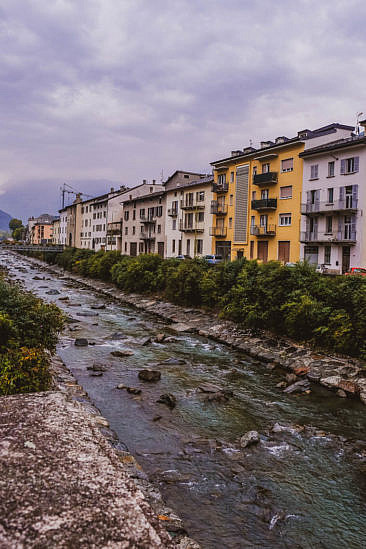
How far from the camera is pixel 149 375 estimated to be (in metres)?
13.4

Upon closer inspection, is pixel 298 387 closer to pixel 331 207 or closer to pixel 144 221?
pixel 331 207

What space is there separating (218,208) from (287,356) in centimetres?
3422

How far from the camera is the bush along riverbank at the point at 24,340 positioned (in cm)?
754

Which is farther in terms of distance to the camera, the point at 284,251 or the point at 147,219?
the point at 147,219

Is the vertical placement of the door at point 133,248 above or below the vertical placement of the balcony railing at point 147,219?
below

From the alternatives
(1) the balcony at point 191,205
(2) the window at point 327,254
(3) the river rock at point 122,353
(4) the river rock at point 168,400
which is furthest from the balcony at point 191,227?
Answer: (4) the river rock at point 168,400

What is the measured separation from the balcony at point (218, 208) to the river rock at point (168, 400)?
3882cm

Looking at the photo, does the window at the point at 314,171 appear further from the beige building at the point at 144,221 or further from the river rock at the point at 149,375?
the river rock at the point at 149,375

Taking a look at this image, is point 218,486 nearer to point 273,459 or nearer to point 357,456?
point 273,459

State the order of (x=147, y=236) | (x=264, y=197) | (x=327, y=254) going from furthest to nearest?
(x=147, y=236)
(x=264, y=197)
(x=327, y=254)

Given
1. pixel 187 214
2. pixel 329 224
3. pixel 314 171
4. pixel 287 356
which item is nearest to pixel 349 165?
pixel 314 171

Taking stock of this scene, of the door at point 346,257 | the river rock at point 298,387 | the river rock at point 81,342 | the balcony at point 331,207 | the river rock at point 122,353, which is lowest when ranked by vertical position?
the river rock at point 298,387

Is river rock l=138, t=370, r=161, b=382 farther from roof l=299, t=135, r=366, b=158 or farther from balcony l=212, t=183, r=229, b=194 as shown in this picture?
balcony l=212, t=183, r=229, b=194

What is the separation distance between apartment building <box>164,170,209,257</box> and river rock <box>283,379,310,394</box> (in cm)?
3754
